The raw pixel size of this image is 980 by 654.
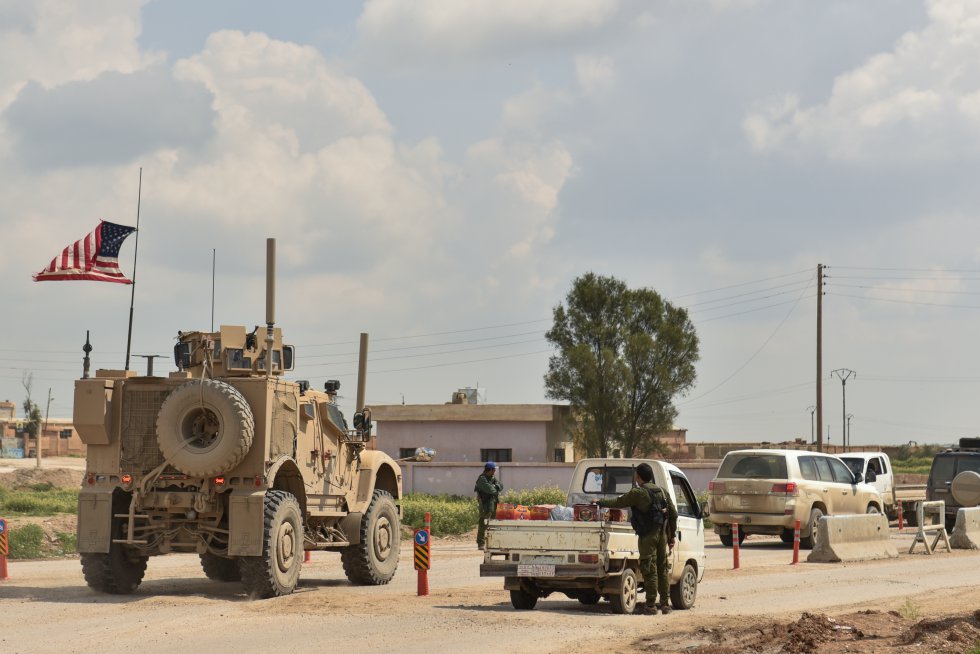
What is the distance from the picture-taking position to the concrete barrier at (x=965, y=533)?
90.1ft

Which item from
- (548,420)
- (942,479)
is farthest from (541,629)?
(548,420)

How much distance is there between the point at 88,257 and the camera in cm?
2631

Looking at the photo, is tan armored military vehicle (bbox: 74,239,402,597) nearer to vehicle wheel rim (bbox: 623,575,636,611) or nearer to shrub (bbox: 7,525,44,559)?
vehicle wheel rim (bbox: 623,575,636,611)

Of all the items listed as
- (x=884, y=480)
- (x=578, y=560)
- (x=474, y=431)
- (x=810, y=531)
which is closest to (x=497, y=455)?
(x=474, y=431)

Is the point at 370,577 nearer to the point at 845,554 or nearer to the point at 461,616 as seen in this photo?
the point at 461,616

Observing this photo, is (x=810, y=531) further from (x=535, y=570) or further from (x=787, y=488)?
(x=535, y=570)

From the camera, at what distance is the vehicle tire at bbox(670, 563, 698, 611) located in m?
15.9

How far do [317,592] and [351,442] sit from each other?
8.42 feet

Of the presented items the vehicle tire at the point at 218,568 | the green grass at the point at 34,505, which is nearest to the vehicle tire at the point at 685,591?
the vehicle tire at the point at 218,568

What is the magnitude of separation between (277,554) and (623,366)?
159 feet

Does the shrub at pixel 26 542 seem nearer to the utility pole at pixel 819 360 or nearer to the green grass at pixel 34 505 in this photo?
the green grass at pixel 34 505

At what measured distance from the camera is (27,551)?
2523cm

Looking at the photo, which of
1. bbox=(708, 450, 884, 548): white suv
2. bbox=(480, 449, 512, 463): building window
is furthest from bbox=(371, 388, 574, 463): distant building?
bbox=(708, 450, 884, 548): white suv

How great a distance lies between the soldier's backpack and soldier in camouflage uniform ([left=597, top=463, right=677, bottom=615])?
11 mm
